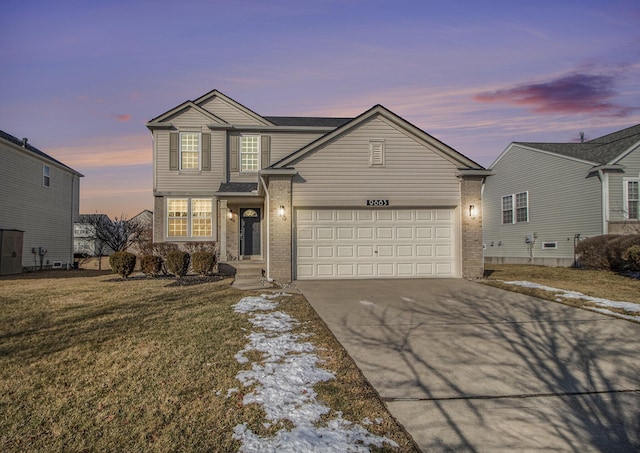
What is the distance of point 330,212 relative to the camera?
12.6 meters

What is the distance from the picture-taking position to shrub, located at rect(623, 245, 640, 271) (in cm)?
1265

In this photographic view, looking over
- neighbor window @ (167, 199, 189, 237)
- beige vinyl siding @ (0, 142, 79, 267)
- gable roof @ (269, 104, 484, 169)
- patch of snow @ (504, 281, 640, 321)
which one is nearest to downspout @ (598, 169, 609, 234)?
gable roof @ (269, 104, 484, 169)

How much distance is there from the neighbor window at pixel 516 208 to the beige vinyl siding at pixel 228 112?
615 inches

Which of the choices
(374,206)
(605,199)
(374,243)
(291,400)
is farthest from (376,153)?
(605,199)

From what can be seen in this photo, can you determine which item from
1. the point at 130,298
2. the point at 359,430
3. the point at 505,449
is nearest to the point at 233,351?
the point at 359,430

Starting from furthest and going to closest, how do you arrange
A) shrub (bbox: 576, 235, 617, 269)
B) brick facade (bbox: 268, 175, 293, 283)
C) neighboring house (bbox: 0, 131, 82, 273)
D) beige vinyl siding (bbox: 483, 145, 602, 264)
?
beige vinyl siding (bbox: 483, 145, 602, 264)
neighboring house (bbox: 0, 131, 82, 273)
shrub (bbox: 576, 235, 617, 269)
brick facade (bbox: 268, 175, 293, 283)

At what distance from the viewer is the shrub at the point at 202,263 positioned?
14164 mm

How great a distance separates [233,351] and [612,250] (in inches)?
616

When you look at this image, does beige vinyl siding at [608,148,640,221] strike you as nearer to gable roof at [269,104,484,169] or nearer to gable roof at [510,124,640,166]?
gable roof at [510,124,640,166]

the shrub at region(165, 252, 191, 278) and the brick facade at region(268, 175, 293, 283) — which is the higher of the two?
the brick facade at region(268, 175, 293, 283)

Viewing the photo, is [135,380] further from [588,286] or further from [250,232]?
[250,232]

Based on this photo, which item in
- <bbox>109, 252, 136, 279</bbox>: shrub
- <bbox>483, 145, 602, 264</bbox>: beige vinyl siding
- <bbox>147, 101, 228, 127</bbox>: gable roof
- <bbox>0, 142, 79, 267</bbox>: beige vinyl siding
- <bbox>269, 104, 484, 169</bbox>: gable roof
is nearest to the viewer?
<bbox>269, 104, 484, 169</bbox>: gable roof

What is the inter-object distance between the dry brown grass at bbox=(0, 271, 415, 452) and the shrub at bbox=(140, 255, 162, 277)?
6.11 metres

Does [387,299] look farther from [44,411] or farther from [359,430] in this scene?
[44,411]
